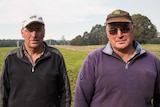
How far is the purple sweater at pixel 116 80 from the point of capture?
121 inches

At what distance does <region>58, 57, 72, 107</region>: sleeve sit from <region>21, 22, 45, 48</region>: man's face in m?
0.43

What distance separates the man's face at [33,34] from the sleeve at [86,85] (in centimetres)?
81

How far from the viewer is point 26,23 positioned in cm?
374

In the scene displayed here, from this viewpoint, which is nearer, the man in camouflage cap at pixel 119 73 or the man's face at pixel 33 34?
the man in camouflage cap at pixel 119 73

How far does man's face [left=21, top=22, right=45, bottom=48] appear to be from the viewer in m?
3.69

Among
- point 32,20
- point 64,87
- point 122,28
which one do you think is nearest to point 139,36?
point 64,87

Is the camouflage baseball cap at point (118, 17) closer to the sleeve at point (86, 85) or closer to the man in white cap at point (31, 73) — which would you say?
the sleeve at point (86, 85)

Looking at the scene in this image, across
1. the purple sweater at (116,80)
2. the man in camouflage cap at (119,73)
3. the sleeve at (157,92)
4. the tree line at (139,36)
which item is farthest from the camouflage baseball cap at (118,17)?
the tree line at (139,36)

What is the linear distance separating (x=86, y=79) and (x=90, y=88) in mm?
A: 106

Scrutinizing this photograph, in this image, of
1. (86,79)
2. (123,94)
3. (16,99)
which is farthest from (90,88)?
(16,99)

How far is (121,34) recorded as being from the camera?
3.07m

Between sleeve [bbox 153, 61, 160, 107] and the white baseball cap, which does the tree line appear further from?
sleeve [bbox 153, 61, 160, 107]

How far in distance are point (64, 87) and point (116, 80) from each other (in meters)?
1.05

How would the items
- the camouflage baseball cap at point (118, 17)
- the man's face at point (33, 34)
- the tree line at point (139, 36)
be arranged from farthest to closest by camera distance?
1. the tree line at point (139, 36)
2. the man's face at point (33, 34)
3. the camouflage baseball cap at point (118, 17)
